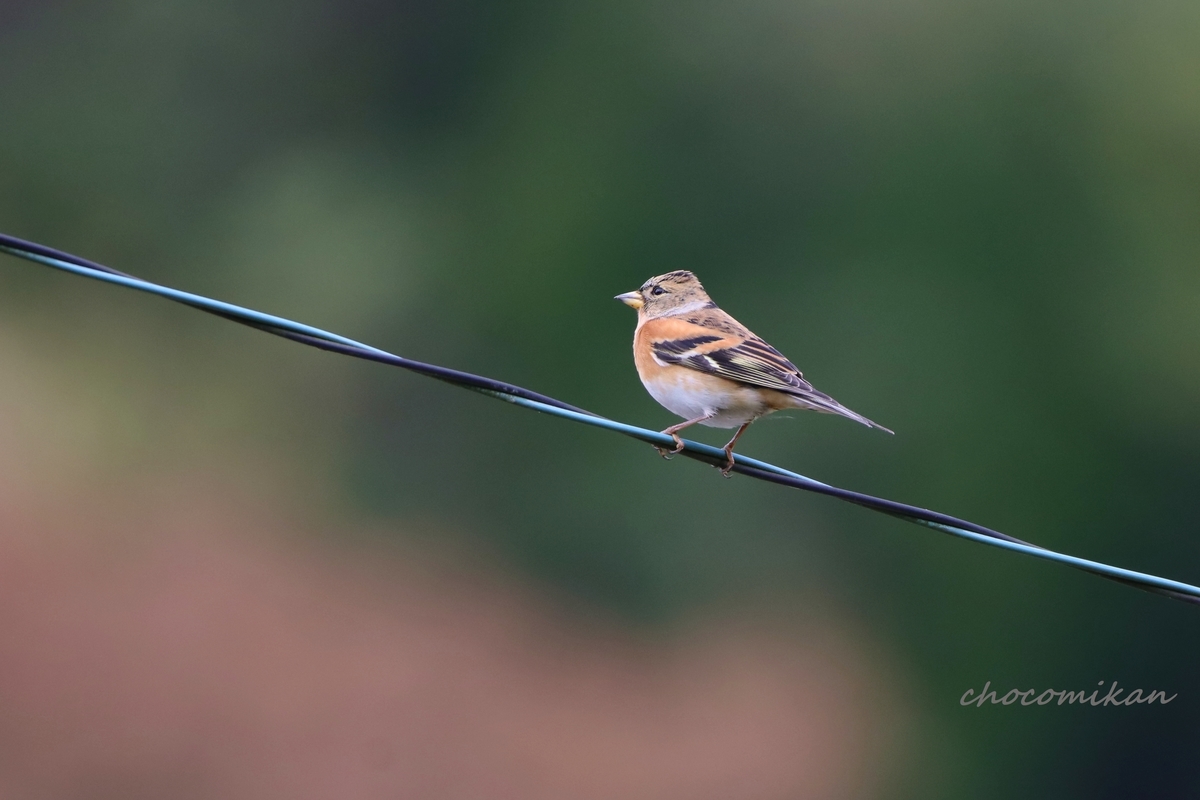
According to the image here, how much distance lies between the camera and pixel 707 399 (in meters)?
6.87

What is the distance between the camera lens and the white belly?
679 centimetres

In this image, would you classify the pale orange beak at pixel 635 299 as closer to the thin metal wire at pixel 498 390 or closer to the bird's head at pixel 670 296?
the bird's head at pixel 670 296

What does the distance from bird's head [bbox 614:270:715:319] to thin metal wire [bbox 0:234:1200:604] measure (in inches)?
140

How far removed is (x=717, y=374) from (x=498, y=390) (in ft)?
8.47

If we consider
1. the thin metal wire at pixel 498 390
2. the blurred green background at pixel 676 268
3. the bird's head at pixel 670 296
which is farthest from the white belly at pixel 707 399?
the blurred green background at pixel 676 268

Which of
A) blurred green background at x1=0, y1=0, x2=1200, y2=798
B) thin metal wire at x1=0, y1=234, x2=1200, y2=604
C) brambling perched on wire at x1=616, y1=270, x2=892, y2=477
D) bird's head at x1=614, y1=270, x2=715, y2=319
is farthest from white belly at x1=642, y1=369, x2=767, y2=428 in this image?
blurred green background at x1=0, y1=0, x2=1200, y2=798

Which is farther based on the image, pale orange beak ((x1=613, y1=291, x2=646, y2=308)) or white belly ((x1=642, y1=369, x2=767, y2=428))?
pale orange beak ((x1=613, y1=291, x2=646, y2=308))

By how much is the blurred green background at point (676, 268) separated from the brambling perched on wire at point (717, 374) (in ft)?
35.4

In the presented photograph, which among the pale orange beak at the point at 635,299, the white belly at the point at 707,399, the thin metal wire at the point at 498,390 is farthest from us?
the pale orange beak at the point at 635,299

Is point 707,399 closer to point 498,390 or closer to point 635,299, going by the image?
point 635,299

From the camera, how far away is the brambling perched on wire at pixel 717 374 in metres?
6.62
